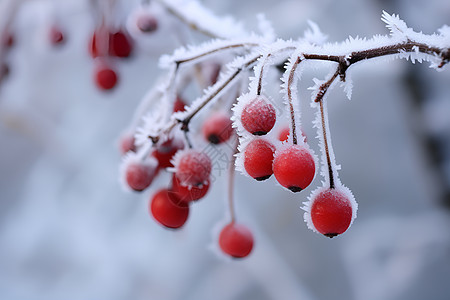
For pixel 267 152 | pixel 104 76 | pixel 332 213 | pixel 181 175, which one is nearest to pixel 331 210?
pixel 332 213

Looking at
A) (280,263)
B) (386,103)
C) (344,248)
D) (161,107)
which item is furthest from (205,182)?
(386,103)

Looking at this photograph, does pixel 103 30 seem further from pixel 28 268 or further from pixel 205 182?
pixel 28 268

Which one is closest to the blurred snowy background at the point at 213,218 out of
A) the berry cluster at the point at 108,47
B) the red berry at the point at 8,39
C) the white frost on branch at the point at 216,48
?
the red berry at the point at 8,39

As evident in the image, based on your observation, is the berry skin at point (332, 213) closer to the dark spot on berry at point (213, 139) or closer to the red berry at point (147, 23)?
the dark spot on berry at point (213, 139)

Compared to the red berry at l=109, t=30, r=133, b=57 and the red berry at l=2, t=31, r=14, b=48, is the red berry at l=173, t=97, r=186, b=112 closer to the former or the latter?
the red berry at l=109, t=30, r=133, b=57

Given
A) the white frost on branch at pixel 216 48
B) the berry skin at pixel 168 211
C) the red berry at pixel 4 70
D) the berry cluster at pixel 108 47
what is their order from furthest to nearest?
the red berry at pixel 4 70
the berry cluster at pixel 108 47
the berry skin at pixel 168 211
the white frost on branch at pixel 216 48

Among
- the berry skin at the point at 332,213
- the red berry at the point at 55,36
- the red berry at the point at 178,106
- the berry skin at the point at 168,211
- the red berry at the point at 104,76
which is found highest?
the red berry at the point at 55,36

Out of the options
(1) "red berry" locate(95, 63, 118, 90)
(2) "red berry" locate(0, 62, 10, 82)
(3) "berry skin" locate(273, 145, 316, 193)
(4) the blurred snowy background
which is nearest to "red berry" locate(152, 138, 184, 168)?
(3) "berry skin" locate(273, 145, 316, 193)
